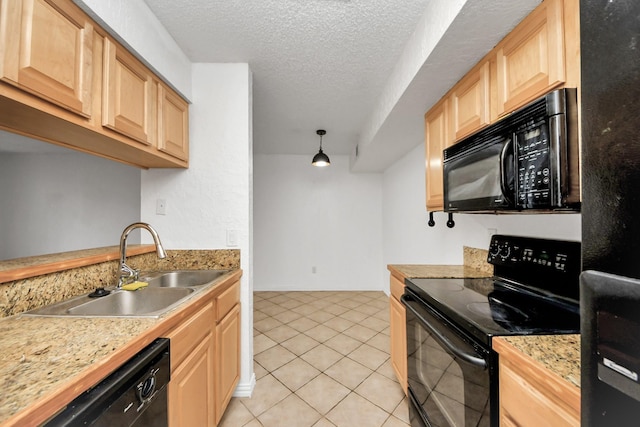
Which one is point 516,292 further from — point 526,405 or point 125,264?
point 125,264

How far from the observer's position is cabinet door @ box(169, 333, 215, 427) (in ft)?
3.27

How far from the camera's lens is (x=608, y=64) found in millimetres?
394

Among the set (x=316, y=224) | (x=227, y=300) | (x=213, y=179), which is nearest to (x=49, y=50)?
(x=213, y=179)

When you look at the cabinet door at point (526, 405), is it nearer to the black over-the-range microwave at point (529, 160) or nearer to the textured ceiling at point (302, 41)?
the black over-the-range microwave at point (529, 160)

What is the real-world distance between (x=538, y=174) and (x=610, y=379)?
72cm

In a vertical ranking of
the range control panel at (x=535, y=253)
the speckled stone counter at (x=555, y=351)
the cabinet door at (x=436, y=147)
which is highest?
the cabinet door at (x=436, y=147)

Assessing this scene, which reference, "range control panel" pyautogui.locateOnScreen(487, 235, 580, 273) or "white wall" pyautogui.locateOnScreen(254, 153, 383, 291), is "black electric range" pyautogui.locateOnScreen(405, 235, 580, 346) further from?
"white wall" pyautogui.locateOnScreen(254, 153, 383, 291)

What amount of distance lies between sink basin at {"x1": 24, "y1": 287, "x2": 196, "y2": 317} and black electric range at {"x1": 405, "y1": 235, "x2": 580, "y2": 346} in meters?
1.24

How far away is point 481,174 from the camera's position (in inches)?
46.7

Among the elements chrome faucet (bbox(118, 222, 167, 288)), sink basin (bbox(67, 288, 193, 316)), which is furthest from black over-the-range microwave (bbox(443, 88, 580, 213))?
chrome faucet (bbox(118, 222, 167, 288))

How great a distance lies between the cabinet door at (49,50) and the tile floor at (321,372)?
74.9 inches

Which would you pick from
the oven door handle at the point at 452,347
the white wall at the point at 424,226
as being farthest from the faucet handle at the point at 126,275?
the white wall at the point at 424,226

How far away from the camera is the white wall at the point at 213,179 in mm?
1846

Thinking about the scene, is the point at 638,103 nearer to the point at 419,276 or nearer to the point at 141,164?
the point at 419,276
